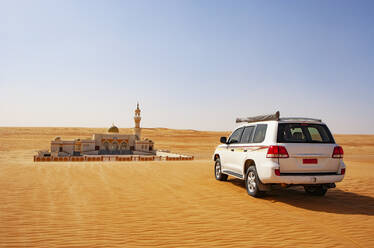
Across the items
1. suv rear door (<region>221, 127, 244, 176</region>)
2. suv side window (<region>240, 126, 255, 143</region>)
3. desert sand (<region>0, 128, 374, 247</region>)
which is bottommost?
desert sand (<region>0, 128, 374, 247</region>)

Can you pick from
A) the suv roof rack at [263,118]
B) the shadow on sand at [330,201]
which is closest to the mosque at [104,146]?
the suv roof rack at [263,118]

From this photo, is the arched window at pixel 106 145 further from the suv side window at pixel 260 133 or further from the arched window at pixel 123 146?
the suv side window at pixel 260 133

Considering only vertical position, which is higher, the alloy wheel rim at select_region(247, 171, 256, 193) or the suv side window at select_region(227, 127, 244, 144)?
the suv side window at select_region(227, 127, 244, 144)

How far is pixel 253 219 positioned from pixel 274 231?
0.73 meters

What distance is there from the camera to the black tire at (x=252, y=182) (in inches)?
A: 291

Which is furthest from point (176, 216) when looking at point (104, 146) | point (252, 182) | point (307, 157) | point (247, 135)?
point (104, 146)

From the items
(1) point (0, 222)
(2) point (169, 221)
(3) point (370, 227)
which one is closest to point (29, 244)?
(1) point (0, 222)

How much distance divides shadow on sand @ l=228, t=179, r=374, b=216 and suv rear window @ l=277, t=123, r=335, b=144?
5.60 feet

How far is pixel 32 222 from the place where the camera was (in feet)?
17.3

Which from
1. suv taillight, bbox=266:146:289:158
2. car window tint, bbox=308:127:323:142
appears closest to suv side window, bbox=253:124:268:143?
suv taillight, bbox=266:146:289:158

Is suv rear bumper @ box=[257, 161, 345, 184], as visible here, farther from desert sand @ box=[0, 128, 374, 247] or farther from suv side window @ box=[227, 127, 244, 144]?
suv side window @ box=[227, 127, 244, 144]

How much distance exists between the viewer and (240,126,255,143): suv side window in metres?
8.31

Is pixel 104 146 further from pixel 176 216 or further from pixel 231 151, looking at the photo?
pixel 176 216

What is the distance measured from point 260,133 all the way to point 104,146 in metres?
46.1
